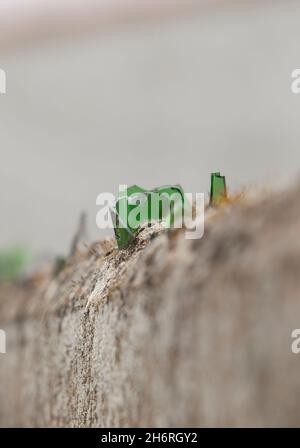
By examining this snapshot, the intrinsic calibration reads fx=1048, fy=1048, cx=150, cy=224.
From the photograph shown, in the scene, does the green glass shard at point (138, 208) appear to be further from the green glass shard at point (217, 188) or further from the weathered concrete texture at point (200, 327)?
the green glass shard at point (217, 188)

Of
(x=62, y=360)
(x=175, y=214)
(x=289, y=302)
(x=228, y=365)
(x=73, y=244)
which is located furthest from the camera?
(x=73, y=244)

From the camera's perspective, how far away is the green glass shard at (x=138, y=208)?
6133 mm

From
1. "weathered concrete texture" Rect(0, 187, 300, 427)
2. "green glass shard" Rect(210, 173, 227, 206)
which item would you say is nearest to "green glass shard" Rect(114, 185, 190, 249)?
"weathered concrete texture" Rect(0, 187, 300, 427)

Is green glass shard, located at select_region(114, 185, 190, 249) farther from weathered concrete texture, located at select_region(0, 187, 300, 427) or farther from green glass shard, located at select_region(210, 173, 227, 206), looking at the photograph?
green glass shard, located at select_region(210, 173, 227, 206)

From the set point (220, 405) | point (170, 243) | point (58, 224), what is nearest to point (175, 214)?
point (170, 243)

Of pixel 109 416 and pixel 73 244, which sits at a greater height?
pixel 73 244

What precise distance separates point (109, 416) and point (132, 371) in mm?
649

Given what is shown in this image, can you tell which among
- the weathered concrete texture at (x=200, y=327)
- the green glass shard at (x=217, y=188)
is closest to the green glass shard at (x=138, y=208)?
the weathered concrete texture at (x=200, y=327)

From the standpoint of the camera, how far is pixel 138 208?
6.40m

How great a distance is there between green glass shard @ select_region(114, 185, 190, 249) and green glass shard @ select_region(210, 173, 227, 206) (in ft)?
1.32

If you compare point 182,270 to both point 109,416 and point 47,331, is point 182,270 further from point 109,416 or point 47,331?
point 47,331

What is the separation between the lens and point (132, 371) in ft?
16.4

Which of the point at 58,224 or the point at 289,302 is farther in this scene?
the point at 58,224

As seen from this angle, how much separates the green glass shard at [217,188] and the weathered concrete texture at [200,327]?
360 millimetres
